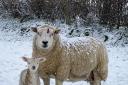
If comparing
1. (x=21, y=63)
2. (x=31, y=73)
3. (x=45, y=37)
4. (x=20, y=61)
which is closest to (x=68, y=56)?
(x=45, y=37)

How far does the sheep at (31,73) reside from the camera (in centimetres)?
647

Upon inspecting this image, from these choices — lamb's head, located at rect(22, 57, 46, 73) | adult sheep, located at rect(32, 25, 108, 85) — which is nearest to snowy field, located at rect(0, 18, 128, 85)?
adult sheep, located at rect(32, 25, 108, 85)

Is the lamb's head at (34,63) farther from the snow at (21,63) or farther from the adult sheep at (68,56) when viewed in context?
the snow at (21,63)

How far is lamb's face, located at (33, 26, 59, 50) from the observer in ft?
21.5

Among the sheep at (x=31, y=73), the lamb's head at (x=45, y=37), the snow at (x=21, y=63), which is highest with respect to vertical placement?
the lamb's head at (x=45, y=37)

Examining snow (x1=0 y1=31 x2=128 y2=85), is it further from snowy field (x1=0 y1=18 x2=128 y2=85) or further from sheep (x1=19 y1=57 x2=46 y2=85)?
sheep (x1=19 y1=57 x2=46 y2=85)

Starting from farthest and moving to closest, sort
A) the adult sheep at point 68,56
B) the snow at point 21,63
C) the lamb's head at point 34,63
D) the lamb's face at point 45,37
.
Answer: the snow at point 21,63 → the adult sheep at point 68,56 → the lamb's face at point 45,37 → the lamb's head at point 34,63

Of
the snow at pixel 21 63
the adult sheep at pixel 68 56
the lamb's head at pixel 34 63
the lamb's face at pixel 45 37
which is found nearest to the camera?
the lamb's head at pixel 34 63

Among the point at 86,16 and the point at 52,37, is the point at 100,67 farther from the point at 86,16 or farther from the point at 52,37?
the point at 86,16

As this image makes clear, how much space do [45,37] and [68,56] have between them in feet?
2.32

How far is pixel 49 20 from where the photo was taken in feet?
61.8

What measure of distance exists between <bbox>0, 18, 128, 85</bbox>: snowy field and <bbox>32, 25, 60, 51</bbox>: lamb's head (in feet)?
6.58

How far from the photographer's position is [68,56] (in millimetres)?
6980

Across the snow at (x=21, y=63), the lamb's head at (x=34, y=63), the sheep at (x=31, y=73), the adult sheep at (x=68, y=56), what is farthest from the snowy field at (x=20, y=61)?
the lamb's head at (x=34, y=63)
